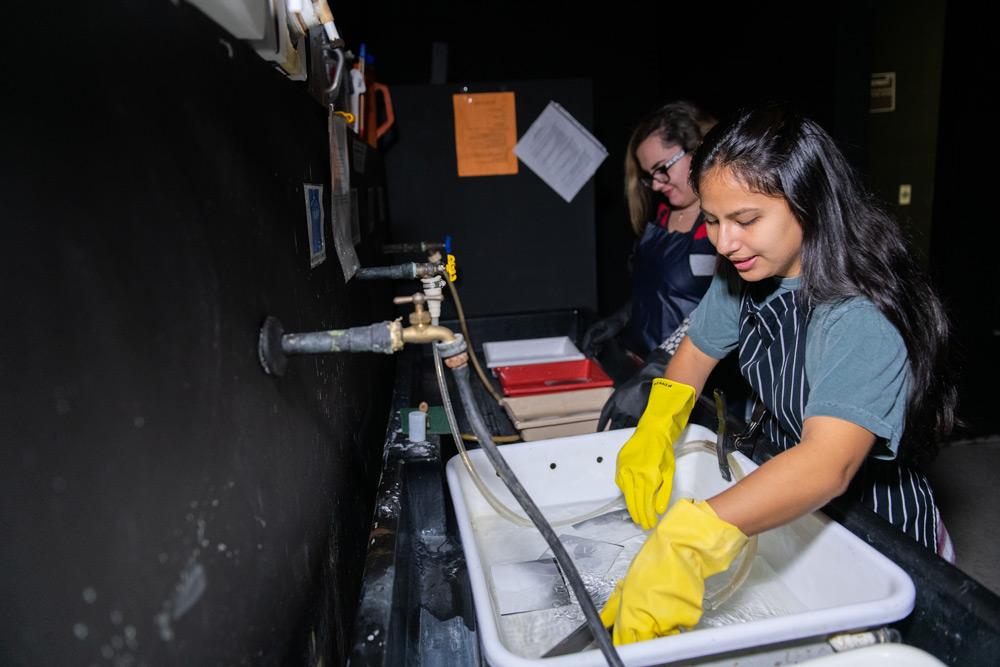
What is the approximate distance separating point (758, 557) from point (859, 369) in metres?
0.29

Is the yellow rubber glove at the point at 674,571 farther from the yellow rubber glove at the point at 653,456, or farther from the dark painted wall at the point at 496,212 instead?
the dark painted wall at the point at 496,212

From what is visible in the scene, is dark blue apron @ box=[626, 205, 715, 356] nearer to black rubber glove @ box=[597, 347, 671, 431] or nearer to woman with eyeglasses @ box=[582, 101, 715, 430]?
woman with eyeglasses @ box=[582, 101, 715, 430]

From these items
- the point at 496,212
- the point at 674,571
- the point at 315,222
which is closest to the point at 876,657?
the point at 674,571

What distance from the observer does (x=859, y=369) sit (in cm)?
77

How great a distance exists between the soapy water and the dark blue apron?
1.01m

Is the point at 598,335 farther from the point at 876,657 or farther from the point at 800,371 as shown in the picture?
the point at 876,657

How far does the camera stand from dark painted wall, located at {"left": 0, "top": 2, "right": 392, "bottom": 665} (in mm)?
249

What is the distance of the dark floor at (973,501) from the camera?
1.99 m

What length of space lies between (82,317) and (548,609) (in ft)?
2.05

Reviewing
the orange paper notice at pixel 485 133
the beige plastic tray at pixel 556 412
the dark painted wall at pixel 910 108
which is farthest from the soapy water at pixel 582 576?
the dark painted wall at pixel 910 108

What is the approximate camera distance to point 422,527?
3.16ft

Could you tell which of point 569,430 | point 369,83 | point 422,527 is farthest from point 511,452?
point 369,83

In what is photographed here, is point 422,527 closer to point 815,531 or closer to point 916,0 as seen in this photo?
point 815,531

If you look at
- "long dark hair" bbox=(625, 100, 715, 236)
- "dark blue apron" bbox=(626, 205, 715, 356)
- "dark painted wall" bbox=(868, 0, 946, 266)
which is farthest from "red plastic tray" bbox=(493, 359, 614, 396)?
"dark painted wall" bbox=(868, 0, 946, 266)
